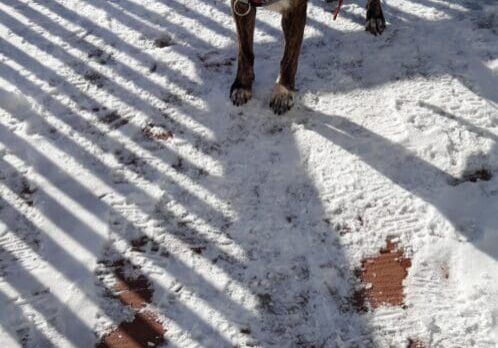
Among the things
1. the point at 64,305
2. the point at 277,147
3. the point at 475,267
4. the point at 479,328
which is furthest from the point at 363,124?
the point at 64,305

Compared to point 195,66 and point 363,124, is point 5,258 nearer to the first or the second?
point 195,66

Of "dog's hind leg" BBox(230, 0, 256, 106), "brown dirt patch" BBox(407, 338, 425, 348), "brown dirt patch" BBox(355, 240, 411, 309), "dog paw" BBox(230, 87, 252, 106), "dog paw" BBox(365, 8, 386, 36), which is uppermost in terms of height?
"dog paw" BBox(365, 8, 386, 36)

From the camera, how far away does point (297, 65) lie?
129 inches

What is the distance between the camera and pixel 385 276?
2344 mm

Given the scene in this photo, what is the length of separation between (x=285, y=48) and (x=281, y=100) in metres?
0.30

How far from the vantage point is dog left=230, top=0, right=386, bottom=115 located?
2.90m

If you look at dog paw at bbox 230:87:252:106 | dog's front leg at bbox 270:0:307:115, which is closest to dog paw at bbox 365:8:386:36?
dog's front leg at bbox 270:0:307:115

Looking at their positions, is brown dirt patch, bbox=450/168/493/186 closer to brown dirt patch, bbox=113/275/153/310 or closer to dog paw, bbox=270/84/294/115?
dog paw, bbox=270/84/294/115

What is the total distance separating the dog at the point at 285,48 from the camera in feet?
9.52

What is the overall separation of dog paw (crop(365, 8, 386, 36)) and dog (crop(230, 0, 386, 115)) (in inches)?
30.6

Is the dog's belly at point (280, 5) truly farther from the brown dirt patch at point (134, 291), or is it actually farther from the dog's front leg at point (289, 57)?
the brown dirt patch at point (134, 291)

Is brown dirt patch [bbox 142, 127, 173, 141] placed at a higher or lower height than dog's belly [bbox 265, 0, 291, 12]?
lower

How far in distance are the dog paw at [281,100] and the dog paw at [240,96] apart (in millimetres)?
168

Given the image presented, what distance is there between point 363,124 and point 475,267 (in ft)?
3.44
